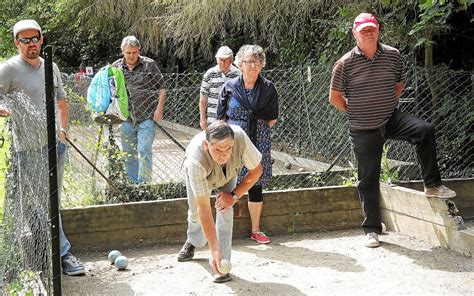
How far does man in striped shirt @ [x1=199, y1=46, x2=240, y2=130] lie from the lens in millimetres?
6969

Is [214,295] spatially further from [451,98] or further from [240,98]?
[451,98]

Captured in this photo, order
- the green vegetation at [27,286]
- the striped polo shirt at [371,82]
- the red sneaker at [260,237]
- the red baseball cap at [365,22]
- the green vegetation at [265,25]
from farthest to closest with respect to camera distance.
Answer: the green vegetation at [265,25], the red sneaker at [260,237], the striped polo shirt at [371,82], the red baseball cap at [365,22], the green vegetation at [27,286]

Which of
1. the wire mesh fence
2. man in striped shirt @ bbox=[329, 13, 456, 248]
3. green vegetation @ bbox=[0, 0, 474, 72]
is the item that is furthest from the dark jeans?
green vegetation @ bbox=[0, 0, 474, 72]

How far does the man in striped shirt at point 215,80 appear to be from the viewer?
274 inches

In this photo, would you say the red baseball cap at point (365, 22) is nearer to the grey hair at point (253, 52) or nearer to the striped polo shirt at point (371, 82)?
the striped polo shirt at point (371, 82)

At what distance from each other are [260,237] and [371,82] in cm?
173

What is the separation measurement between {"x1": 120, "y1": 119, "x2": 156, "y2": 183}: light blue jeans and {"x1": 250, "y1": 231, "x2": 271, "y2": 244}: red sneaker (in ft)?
4.79

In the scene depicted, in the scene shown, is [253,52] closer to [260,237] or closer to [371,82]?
[371,82]

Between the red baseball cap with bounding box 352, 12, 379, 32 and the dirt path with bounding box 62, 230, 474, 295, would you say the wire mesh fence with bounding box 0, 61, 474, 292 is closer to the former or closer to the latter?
the dirt path with bounding box 62, 230, 474, 295

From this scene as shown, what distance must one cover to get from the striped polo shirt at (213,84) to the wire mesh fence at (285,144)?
0.57 metres

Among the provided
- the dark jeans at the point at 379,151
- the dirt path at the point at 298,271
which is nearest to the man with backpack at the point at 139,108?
the dirt path at the point at 298,271

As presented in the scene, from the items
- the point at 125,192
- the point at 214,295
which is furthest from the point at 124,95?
the point at 214,295

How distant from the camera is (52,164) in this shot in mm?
3963

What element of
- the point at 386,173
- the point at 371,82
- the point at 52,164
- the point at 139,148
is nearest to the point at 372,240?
the point at 386,173
